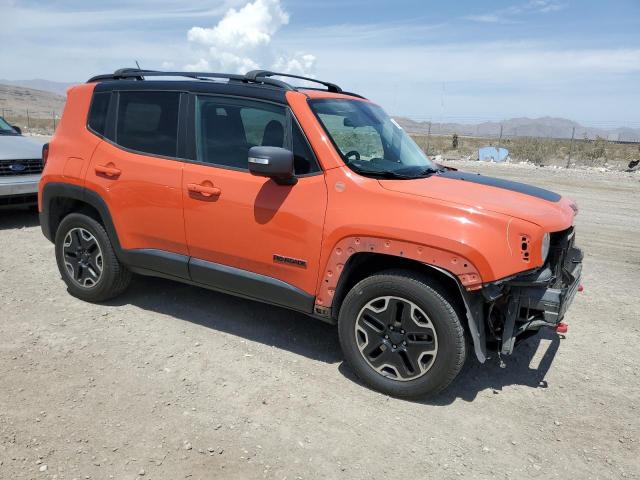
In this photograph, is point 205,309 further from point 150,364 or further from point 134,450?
point 134,450

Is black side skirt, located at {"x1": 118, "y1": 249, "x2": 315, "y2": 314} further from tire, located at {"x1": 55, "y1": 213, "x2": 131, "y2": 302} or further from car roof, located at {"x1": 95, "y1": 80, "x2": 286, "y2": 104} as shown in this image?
car roof, located at {"x1": 95, "y1": 80, "x2": 286, "y2": 104}

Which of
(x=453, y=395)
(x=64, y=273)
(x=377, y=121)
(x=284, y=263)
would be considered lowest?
(x=453, y=395)

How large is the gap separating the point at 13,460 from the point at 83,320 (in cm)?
190

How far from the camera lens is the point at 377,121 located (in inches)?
173

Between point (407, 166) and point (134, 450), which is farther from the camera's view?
point (407, 166)

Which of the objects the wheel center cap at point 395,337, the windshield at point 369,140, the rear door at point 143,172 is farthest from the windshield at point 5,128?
the wheel center cap at point 395,337

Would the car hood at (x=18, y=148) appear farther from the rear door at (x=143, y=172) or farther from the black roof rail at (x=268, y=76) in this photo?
the black roof rail at (x=268, y=76)

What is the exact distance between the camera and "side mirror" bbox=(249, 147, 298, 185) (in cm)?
342

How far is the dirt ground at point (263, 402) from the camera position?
285 cm

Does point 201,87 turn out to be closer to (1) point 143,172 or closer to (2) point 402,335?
(1) point 143,172

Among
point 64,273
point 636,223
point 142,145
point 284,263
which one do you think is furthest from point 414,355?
point 636,223

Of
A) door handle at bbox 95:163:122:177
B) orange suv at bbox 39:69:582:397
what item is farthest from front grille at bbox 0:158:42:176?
door handle at bbox 95:163:122:177

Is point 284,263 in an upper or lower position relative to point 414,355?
upper

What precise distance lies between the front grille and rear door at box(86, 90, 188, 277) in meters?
3.69
